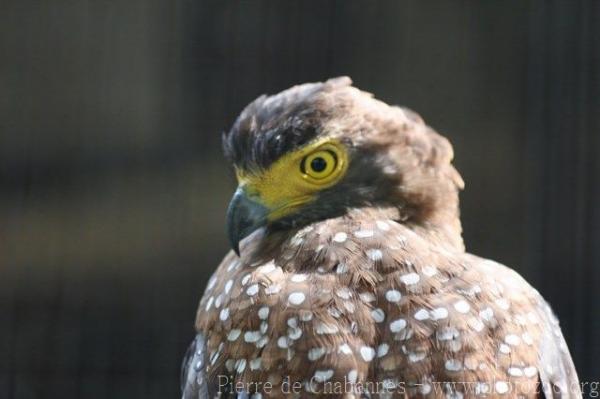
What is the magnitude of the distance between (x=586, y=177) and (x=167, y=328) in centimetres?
195

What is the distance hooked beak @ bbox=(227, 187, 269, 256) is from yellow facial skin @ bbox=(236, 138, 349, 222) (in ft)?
0.05

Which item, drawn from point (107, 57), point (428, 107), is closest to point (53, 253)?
point (107, 57)

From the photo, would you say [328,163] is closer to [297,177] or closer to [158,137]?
[297,177]

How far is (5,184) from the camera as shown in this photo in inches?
163

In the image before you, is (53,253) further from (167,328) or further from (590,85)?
(590,85)

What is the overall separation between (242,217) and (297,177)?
0.55ft

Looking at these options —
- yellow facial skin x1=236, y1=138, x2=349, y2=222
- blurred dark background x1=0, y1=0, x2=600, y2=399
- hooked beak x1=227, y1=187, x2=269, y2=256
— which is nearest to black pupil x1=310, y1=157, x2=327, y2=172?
yellow facial skin x1=236, y1=138, x2=349, y2=222

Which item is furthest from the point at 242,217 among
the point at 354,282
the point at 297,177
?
the point at 354,282

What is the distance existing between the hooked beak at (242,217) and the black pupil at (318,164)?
0.17m

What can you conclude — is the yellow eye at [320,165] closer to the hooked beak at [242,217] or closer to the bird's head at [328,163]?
the bird's head at [328,163]

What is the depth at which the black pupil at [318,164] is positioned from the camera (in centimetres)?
210

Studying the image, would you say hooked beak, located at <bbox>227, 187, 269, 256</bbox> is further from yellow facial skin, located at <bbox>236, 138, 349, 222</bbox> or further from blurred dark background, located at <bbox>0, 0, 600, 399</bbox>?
blurred dark background, located at <bbox>0, 0, 600, 399</bbox>

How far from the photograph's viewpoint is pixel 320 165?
6.89ft

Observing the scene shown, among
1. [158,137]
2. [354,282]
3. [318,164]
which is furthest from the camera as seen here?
[158,137]
